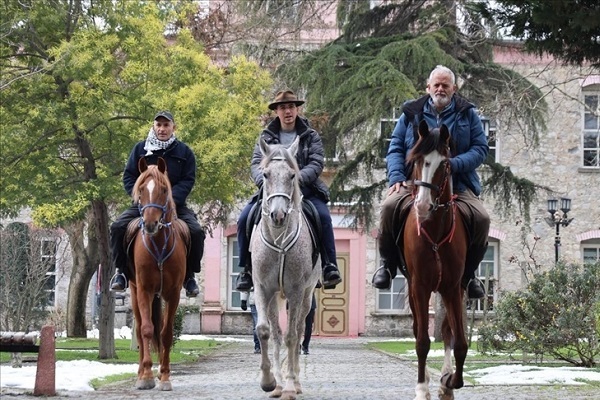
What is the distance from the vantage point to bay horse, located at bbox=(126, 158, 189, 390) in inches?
538

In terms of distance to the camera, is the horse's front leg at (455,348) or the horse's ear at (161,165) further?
the horse's ear at (161,165)

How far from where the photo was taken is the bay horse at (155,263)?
13.7m

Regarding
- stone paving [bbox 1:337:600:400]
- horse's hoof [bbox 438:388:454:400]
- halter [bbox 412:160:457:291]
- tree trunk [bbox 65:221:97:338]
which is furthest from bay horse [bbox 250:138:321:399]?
tree trunk [bbox 65:221:97:338]

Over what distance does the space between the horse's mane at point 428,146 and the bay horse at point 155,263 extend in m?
3.56

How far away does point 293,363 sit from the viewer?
494 inches

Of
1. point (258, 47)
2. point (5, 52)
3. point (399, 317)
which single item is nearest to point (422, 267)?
point (5, 52)

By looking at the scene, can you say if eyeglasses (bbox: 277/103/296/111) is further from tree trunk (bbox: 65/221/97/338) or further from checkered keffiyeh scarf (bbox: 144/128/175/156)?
tree trunk (bbox: 65/221/97/338)

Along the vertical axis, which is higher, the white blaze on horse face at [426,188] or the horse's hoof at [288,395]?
the white blaze on horse face at [426,188]

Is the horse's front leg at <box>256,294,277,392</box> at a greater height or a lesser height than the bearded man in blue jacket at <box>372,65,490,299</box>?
lesser

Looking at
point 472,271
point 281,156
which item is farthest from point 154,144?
point 472,271

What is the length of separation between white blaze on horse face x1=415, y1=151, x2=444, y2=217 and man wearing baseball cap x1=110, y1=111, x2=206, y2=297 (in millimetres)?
4401

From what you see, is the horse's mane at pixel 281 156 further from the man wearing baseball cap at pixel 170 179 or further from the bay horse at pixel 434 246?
the man wearing baseball cap at pixel 170 179

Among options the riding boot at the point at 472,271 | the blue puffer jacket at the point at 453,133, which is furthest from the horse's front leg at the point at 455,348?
the blue puffer jacket at the point at 453,133

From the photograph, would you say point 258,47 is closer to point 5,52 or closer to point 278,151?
point 5,52
